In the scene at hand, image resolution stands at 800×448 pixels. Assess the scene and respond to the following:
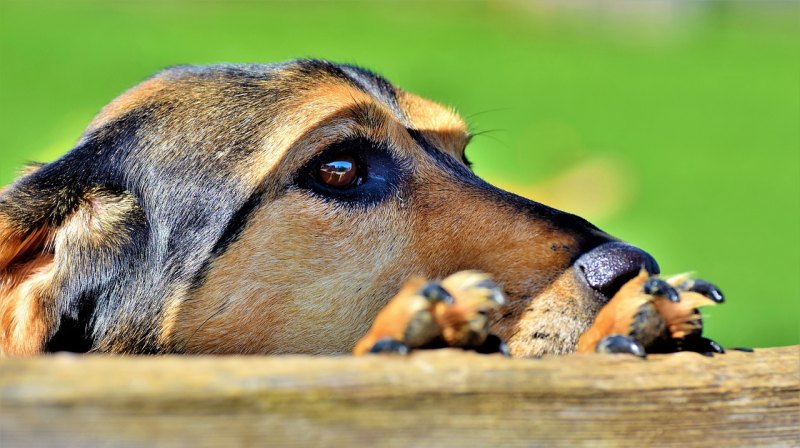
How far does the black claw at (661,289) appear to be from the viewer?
2746 millimetres

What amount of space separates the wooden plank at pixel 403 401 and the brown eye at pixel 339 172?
1917 millimetres

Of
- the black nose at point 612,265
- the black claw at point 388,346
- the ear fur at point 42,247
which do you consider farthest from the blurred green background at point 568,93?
the black claw at point 388,346

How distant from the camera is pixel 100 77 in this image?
468 inches

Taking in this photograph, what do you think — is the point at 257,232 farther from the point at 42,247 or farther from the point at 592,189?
the point at 592,189

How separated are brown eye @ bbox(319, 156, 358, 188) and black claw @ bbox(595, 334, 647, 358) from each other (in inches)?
66.7

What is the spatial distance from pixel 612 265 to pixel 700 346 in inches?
27.9

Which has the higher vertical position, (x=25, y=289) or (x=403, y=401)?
(x=403, y=401)

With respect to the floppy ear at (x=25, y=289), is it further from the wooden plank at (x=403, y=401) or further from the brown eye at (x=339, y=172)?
the wooden plank at (x=403, y=401)

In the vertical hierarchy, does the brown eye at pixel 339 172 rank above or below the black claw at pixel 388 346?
above

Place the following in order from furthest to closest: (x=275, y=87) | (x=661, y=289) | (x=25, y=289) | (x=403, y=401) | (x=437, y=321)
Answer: (x=275, y=87) < (x=25, y=289) < (x=661, y=289) < (x=437, y=321) < (x=403, y=401)

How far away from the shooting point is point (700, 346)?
102 inches

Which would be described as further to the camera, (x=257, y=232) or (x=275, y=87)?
(x=275, y=87)

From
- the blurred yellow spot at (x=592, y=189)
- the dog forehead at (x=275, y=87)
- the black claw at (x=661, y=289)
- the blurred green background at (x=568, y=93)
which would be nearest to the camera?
the black claw at (x=661, y=289)

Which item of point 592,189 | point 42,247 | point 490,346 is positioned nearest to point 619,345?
point 490,346
